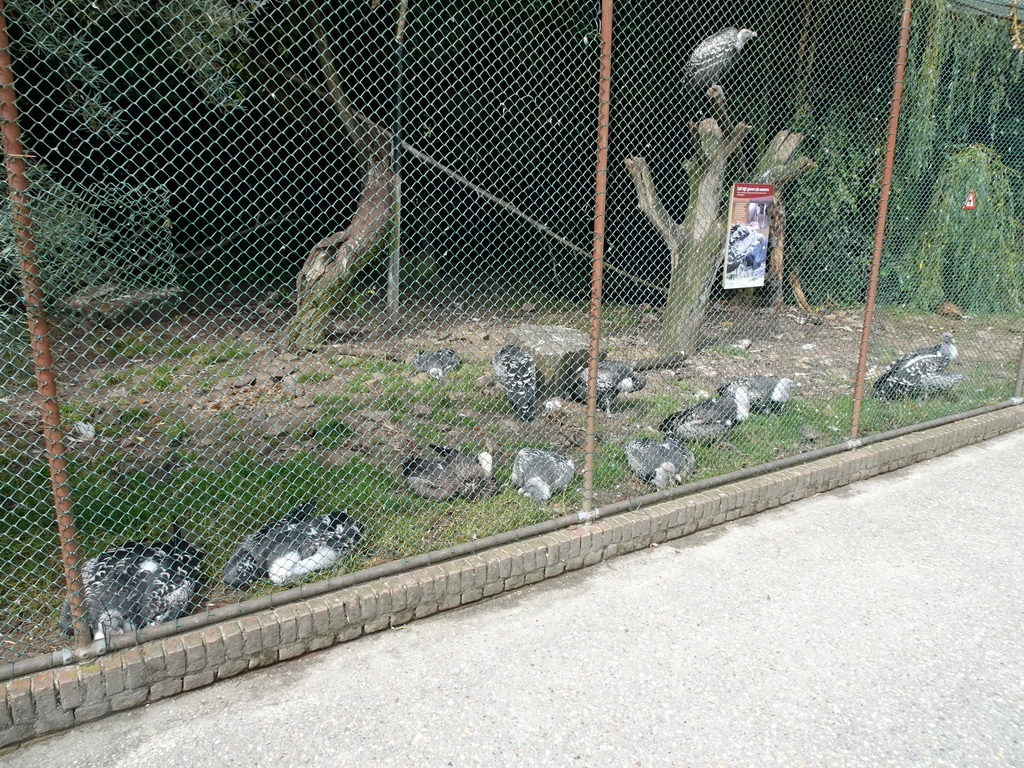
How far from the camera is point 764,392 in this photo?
5.51 m

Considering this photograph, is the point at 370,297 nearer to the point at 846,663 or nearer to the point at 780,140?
the point at 780,140

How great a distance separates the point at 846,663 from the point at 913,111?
8.65 meters

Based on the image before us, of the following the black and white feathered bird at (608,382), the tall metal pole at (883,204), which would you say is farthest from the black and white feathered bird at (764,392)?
the black and white feathered bird at (608,382)

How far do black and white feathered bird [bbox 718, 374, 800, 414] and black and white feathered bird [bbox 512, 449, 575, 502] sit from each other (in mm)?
1751

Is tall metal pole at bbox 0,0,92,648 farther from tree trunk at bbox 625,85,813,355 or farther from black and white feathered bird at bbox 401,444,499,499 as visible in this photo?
tree trunk at bbox 625,85,813,355

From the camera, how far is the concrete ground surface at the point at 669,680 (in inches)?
98.9

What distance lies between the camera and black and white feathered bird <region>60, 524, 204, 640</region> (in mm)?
2871

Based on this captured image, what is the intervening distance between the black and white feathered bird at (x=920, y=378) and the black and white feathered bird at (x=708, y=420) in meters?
1.71

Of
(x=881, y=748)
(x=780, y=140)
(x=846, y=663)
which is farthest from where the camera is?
(x=780, y=140)

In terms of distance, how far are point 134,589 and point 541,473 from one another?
2.03 metres

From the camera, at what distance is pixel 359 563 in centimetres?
343

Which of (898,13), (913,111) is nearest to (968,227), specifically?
(913,111)

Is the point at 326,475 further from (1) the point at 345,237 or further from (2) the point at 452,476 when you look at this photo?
(1) the point at 345,237

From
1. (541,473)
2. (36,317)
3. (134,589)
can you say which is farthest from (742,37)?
(134,589)
